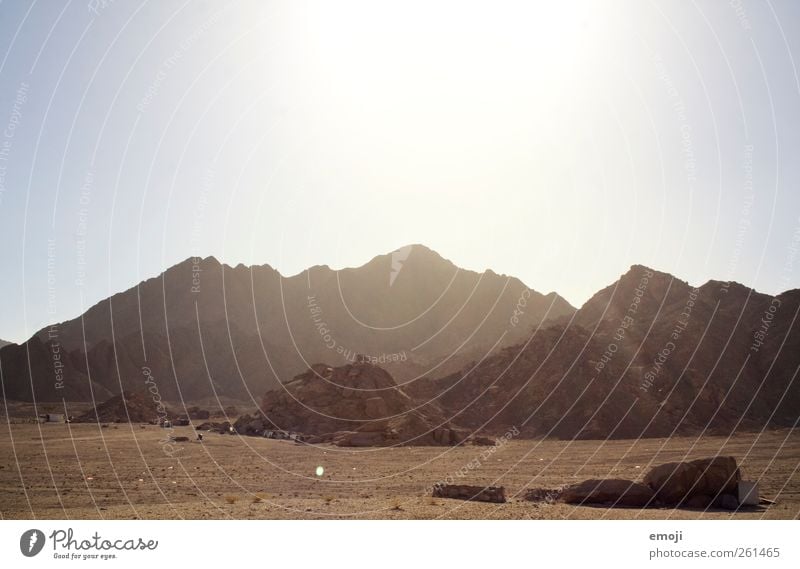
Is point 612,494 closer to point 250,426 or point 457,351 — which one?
point 250,426

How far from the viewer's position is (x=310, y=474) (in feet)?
115

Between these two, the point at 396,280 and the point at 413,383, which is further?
the point at 396,280

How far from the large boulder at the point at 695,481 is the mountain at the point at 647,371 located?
4190cm

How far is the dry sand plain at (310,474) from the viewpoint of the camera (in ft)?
72.3

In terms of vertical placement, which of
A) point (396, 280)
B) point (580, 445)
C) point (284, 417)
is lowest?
point (580, 445)

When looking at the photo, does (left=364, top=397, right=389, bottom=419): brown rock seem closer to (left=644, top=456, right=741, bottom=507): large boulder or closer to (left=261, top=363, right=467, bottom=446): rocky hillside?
(left=261, top=363, right=467, bottom=446): rocky hillside

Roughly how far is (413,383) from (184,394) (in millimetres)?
65058

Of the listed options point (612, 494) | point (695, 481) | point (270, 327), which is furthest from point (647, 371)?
point (270, 327)

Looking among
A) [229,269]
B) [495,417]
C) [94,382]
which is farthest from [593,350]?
[229,269]

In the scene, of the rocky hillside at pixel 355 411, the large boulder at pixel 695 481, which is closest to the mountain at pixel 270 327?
the rocky hillside at pixel 355 411

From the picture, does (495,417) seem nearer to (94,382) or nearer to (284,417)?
(284,417)

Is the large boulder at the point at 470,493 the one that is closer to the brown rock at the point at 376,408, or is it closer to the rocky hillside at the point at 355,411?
the rocky hillside at the point at 355,411

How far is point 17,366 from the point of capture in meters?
117

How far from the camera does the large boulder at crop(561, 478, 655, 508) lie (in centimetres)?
2492
